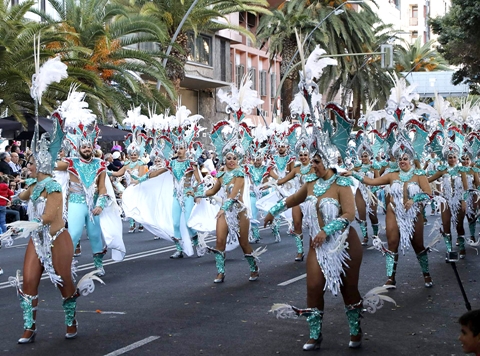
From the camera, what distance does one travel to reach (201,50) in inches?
1629

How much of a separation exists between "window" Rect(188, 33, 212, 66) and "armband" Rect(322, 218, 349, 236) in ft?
110

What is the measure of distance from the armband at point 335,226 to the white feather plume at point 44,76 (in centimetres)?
321

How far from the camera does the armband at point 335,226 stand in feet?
23.3

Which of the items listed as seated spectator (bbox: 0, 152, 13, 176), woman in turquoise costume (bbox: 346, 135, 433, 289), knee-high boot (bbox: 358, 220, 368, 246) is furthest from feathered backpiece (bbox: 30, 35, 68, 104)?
seated spectator (bbox: 0, 152, 13, 176)

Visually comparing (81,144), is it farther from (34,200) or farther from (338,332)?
(338,332)

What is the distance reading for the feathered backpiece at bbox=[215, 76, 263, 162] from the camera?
1177cm

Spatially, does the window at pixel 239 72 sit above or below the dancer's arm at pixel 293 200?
above

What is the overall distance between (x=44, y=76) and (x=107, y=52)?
16.1 meters

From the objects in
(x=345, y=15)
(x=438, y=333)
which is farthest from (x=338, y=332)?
(x=345, y=15)

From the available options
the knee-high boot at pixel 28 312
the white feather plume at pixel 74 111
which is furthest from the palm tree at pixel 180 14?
the knee-high boot at pixel 28 312

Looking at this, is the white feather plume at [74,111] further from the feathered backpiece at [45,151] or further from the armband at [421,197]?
the armband at [421,197]

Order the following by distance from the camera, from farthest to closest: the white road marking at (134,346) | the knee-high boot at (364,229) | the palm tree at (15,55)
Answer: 1. the palm tree at (15,55)
2. the knee-high boot at (364,229)
3. the white road marking at (134,346)

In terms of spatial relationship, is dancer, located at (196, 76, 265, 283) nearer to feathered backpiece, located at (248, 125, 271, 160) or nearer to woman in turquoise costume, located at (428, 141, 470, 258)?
woman in turquoise costume, located at (428, 141, 470, 258)

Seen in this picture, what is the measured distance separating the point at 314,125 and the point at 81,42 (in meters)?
17.6
